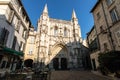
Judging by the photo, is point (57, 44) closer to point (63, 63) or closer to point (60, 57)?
point (60, 57)

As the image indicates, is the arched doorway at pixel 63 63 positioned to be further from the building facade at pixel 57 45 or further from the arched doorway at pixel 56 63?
the arched doorway at pixel 56 63

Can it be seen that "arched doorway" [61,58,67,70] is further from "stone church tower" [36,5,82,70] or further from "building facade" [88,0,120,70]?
"building facade" [88,0,120,70]

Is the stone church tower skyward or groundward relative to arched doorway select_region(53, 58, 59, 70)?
skyward

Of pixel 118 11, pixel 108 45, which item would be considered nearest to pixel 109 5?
pixel 118 11

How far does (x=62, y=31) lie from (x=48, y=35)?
5478mm

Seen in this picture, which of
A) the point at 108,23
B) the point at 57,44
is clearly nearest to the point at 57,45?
the point at 57,44

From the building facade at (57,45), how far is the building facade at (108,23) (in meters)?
13.1

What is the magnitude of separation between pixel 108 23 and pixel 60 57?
1769cm

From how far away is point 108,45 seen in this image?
12656mm

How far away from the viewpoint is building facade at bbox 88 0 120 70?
1119 cm

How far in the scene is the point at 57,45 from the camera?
2784cm

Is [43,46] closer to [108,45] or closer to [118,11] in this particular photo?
[108,45]

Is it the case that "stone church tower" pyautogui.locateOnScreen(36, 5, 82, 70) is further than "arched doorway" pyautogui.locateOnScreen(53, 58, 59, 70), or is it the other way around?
"arched doorway" pyautogui.locateOnScreen(53, 58, 59, 70)

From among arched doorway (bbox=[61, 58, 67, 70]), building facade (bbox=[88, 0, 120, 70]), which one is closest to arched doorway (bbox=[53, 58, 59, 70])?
arched doorway (bbox=[61, 58, 67, 70])
